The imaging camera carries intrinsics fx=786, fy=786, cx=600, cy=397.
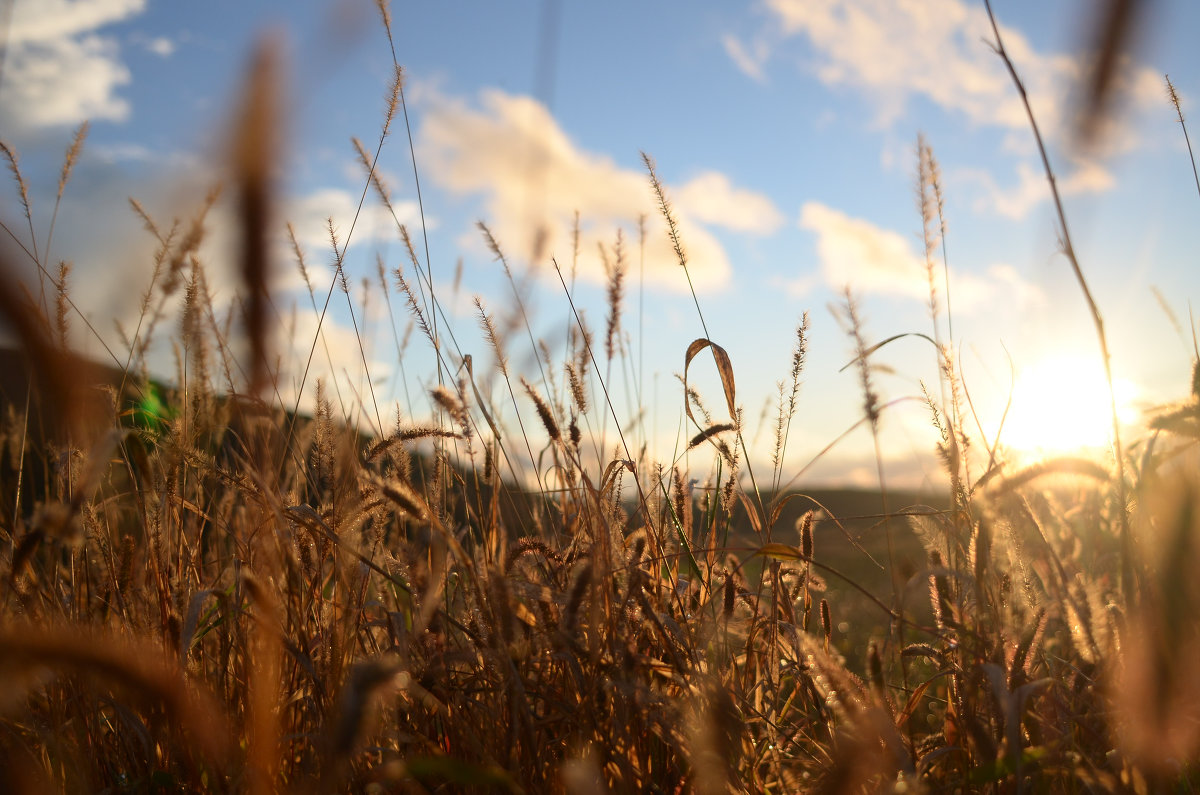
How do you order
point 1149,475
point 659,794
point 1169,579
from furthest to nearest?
point 1149,475 < point 659,794 < point 1169,579

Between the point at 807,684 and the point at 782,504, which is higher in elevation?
the point at 782,504

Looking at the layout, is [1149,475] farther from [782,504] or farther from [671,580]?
[671,580]

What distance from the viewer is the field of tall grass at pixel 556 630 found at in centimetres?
108

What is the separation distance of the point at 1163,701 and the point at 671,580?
945mm

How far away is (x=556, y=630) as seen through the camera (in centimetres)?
136

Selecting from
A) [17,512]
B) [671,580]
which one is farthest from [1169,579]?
[17,512]

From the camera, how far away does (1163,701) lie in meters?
0.94

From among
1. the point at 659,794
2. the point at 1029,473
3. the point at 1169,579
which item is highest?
the point at 1029,473

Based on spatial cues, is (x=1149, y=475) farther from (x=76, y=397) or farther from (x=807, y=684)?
(x=76, y=397)

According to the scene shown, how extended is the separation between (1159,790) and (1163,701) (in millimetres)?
146

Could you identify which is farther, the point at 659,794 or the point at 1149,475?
the point at 1149,475

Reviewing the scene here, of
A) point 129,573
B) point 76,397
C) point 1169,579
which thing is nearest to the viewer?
point 1169,579

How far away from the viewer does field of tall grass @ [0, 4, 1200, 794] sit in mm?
1076

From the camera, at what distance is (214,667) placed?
5.89ft
